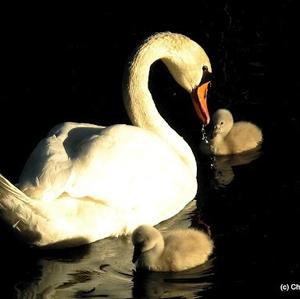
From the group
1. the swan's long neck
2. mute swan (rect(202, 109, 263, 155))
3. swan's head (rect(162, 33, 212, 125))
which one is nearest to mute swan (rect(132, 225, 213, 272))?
the swan's long neck

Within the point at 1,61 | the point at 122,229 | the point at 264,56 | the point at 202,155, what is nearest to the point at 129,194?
the point at 122,229

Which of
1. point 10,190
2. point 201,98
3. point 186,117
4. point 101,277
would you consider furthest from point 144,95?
point 10,190

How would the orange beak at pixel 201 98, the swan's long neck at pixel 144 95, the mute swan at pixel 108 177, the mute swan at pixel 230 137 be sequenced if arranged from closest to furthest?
the mute swan at pixel 108 177 < the swan's long neck at pixel 144 95 < the orange beak at pixel 201 98 < the mute swan at pixel 230 137

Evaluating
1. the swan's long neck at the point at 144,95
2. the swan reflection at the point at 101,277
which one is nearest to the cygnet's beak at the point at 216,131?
the swan's long neck at the point at 144,95

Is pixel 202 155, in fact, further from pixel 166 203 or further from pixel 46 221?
pixel 46 221

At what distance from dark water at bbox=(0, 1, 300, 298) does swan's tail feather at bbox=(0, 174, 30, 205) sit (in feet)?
2.56

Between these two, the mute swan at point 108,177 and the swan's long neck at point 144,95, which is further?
the swan's long neck at point 144,95

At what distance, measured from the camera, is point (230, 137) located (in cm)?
1216

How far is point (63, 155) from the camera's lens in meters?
9.34

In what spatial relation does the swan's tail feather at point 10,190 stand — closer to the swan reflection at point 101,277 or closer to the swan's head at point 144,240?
the swan reflection at point 101,277

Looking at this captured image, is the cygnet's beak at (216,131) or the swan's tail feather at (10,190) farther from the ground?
the swan's tail feather at (10,190)

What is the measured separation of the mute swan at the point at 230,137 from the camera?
12.1 m

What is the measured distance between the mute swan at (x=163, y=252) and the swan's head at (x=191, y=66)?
2.75 m

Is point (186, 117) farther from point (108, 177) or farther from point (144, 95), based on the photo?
point (108, 177)
